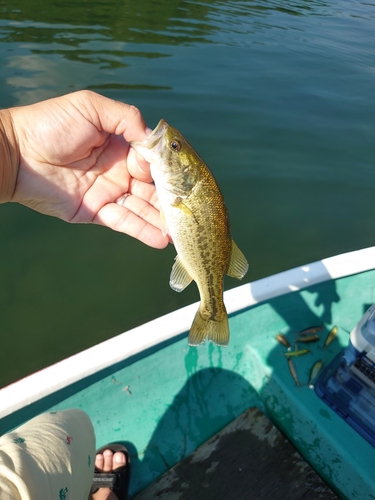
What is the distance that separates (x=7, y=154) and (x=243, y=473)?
9.70 ft

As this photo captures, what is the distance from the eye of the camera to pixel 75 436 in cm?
226

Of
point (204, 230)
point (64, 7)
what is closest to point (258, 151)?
point (204, 230)

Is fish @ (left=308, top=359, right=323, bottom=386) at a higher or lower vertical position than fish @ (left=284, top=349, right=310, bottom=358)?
lower

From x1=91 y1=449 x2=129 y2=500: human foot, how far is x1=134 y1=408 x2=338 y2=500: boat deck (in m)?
0.26

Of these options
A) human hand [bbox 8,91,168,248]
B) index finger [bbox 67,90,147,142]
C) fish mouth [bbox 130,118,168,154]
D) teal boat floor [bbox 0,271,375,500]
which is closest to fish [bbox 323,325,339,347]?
teal boat floor [bbox 0,271,375,500]

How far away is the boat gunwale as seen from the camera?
269cm

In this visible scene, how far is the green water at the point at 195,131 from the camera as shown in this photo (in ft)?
16.4

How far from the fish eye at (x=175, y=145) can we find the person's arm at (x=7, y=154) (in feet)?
3.73

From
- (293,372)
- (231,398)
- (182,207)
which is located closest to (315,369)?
(293,372)

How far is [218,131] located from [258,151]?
937mm

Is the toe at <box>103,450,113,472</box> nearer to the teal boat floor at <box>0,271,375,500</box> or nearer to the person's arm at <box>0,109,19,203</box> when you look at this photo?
the teal boat floor at <box>0,271,375,500</box>

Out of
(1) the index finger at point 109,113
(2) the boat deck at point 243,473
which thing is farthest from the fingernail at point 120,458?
(1) the index finger at point 109,113

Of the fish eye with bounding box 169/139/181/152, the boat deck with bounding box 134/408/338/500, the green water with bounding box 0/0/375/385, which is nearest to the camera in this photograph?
the fish eye with bounding box 169/139/181/152

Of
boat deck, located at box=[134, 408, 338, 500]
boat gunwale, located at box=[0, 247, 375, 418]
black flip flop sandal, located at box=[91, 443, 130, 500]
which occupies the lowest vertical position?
black flip flop sandal, located at box=[91, 443, 130, 500]
